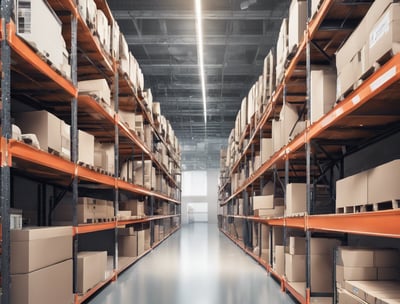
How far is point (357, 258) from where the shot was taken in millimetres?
3781

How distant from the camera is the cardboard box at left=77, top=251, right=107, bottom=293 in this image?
15.9ft

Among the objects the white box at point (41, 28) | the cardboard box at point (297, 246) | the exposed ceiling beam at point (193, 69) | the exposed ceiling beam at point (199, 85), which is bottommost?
the cardboard box at point (297, 246)

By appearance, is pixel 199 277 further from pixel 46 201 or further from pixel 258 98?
pixel 258 98

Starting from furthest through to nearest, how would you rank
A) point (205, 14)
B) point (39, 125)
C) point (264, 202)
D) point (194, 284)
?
1. point (205, 14)
2. point (264, 202)
3. point (194, 284)
4. point (39, 125)

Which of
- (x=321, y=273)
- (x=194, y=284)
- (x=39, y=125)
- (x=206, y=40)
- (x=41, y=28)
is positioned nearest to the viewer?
(x=41, y=28)

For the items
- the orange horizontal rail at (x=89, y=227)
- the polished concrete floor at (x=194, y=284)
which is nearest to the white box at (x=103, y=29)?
the orange horizontal rail at (x=89, y=227)

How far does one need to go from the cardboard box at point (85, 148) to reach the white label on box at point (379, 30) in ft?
11.1

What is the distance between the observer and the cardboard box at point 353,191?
128 inches

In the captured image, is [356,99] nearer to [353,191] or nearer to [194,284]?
[353,191]

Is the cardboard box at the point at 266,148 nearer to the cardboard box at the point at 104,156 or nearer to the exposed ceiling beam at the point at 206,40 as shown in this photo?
the cardboard box at the point at 104,156

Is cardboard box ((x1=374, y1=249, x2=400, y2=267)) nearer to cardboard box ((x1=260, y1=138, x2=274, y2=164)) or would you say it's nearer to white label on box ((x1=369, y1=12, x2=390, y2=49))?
white label on box ((x1=369, y1=12, x2=390, y2=49))

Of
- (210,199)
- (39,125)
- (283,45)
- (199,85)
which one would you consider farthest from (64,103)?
(210,199)

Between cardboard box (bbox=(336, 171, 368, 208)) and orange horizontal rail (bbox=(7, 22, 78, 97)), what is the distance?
266cm

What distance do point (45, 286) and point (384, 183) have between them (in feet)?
8.93
